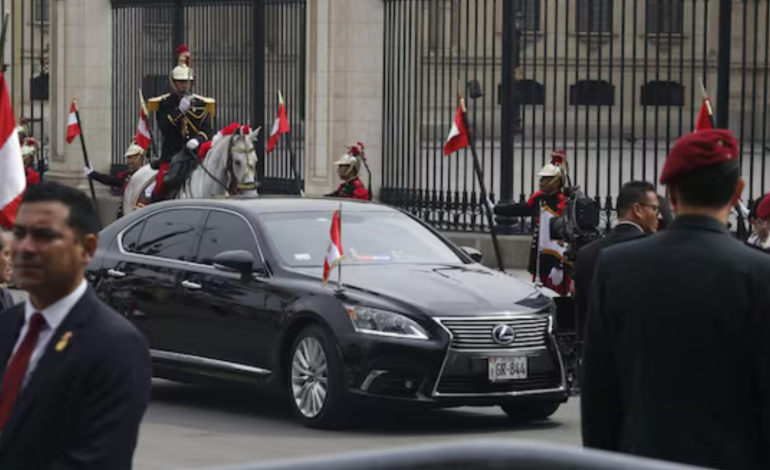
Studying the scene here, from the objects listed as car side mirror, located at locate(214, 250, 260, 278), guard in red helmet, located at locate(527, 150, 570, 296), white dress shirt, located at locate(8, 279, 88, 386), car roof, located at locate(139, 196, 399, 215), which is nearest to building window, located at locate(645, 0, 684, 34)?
guard in red helmet, located at locate(527, 150, 570, 296)

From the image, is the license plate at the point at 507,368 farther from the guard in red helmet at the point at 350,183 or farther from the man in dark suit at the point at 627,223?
the guard in red helmet at the point at 350,183

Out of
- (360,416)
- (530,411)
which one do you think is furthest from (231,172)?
(530,411)

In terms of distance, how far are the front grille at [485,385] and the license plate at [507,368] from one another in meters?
0.03

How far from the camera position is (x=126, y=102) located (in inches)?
1219

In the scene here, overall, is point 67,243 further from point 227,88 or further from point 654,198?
point 227,88

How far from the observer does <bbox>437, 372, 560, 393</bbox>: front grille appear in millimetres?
11992

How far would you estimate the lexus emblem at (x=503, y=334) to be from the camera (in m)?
12.1

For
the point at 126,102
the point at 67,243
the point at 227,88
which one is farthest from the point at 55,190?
the point at 126,102

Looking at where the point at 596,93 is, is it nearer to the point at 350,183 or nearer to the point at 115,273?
the point at 350,183

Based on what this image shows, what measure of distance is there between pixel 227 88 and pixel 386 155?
438 centimetres

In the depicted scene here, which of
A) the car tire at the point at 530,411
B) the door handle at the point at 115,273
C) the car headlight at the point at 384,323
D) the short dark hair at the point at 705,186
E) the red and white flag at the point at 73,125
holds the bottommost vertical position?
the car tire at the point at 530,411

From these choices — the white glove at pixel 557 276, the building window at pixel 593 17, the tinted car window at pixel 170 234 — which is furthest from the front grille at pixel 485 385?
the building window at pixel 593 17

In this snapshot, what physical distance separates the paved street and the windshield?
3.30 feet

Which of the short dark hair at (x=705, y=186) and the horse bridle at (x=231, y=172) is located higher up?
the short dark hair at (x=705, y=186)
